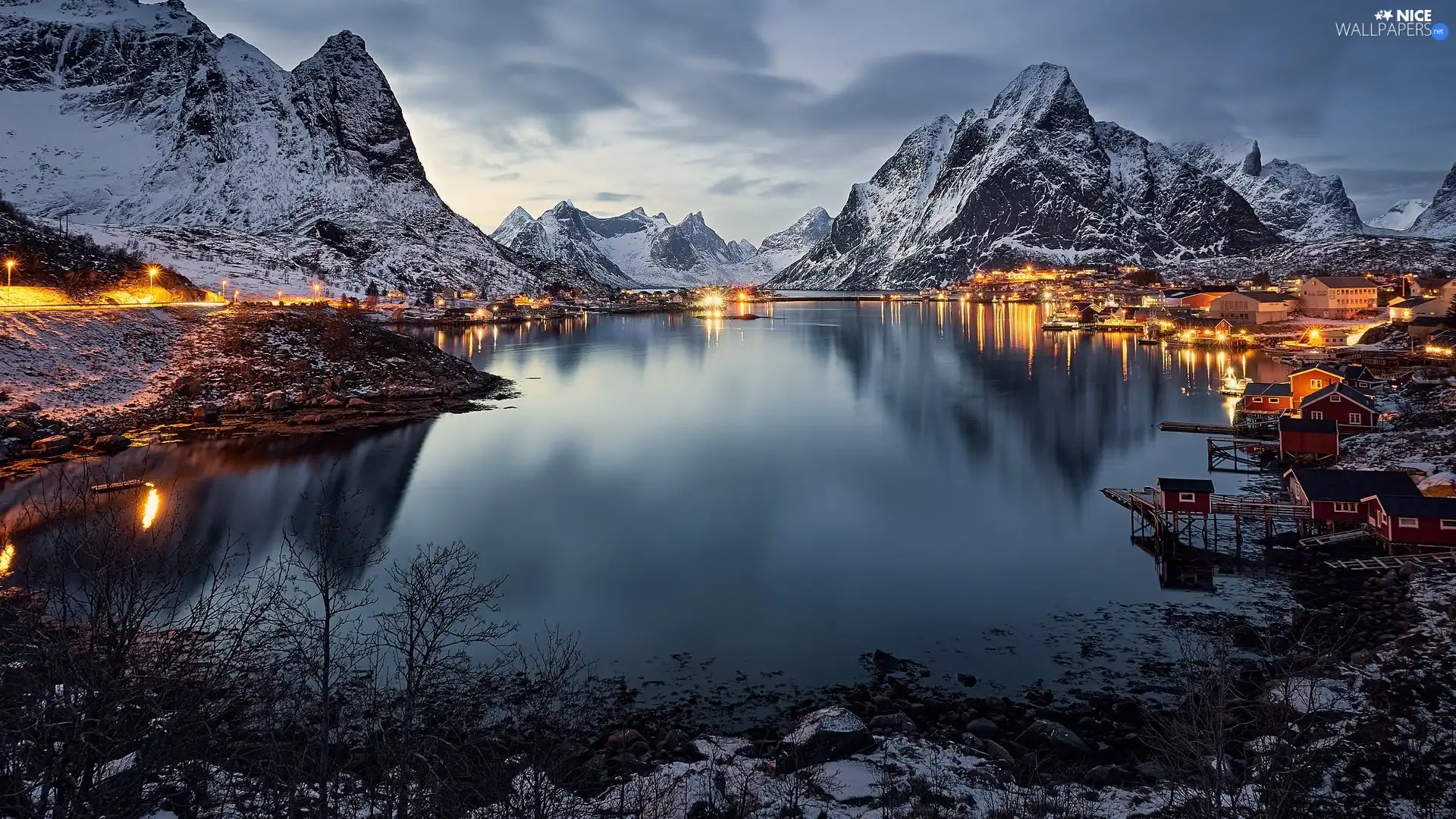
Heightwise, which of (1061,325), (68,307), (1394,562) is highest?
(68,307)

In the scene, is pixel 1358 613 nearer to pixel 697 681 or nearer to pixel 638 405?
pixel 697 681

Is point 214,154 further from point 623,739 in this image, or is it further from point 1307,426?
point 623,739

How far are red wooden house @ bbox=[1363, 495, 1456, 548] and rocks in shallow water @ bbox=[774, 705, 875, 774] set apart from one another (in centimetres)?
1829

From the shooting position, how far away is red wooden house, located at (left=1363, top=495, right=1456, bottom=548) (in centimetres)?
2241

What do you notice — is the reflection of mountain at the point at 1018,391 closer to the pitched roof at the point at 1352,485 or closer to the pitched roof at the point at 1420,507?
the pitched roof at the point at 1352,485

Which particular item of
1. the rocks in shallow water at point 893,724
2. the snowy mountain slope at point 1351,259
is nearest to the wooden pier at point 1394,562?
the rocks in shallow water at point 893,724

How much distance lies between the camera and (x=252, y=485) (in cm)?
3191

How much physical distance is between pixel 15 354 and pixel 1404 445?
2538 inches

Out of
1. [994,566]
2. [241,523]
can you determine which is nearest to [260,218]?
[241,523]

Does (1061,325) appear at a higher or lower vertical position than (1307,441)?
higher

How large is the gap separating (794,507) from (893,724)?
16718 mm

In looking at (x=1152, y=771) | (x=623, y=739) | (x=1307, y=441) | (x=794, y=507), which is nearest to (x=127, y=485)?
(x=794, y=507)

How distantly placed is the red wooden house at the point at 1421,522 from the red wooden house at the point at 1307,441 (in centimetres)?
1244

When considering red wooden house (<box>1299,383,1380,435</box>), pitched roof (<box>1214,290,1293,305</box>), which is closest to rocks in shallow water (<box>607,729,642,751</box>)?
red wooden house (<box>1299,383,1380,435</box>)
